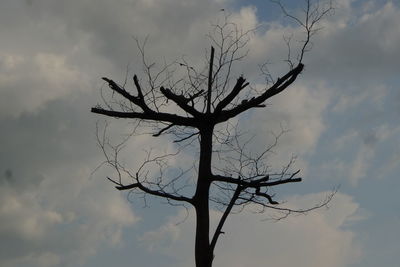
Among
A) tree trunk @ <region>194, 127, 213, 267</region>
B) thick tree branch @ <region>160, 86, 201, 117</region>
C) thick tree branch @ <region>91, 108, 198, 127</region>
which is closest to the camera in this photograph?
tree trunk @ <region>194, 127, 213, 267</region>

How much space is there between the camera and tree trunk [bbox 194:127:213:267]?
8109mm

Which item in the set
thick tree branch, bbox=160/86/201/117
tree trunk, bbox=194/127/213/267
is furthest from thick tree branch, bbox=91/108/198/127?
tree trunk, bbox=194/127/213/267

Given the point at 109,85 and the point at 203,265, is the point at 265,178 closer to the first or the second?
the point at 203,265

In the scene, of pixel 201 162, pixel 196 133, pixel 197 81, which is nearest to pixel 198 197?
pixel 201 162

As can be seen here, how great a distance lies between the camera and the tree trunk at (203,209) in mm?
8109

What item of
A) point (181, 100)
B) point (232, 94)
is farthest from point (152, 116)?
point (232, 94)

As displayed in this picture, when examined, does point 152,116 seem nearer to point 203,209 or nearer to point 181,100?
point 181,100

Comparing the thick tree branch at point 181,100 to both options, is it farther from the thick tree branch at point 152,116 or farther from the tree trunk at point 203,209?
the tree trunk at point 203,209

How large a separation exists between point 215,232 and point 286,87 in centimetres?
239

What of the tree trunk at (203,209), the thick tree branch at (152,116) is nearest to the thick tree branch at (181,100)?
the thick tree branch at (152,116)

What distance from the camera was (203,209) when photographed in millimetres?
8242

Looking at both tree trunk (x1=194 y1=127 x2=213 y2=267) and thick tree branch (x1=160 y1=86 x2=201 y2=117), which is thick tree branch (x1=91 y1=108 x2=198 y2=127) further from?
tree trunk (x1=194 y1=127 x2=213 y2=267)

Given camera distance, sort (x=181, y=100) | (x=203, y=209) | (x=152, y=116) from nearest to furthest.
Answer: (x=203, y=209), (x=181, y=100), (x=152, y=116)

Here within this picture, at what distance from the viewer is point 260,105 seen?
356 inches
